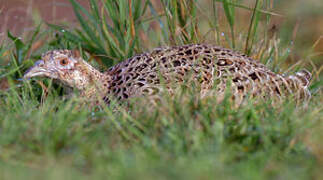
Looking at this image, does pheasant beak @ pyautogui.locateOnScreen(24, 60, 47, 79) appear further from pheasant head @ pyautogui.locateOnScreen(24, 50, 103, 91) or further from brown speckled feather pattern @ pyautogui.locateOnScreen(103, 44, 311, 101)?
brown speckled feather pattern @ pyautogui.locateOnScreen(103, 44, 311, 101)

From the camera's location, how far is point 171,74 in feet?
15.2

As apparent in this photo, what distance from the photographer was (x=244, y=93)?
4.68 metres

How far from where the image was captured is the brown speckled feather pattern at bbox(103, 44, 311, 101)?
15.3ft

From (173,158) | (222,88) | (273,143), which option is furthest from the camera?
(222,88)

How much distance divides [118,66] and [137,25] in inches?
27.2

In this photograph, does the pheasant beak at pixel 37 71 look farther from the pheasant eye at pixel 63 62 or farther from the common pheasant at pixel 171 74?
the pheasant eye at pixel 63 62

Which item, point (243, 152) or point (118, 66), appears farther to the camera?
point (118, 66)

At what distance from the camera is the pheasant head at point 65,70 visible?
4695 mm

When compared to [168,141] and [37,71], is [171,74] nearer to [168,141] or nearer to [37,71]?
[37,71]

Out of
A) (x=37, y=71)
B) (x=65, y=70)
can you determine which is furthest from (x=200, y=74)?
(x=37, y=71)

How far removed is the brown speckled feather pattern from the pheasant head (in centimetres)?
18

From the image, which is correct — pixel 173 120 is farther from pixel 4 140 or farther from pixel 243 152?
pixel 4 140

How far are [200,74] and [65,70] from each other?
126cm

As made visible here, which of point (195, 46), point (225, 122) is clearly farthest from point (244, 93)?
point (225, 122)
